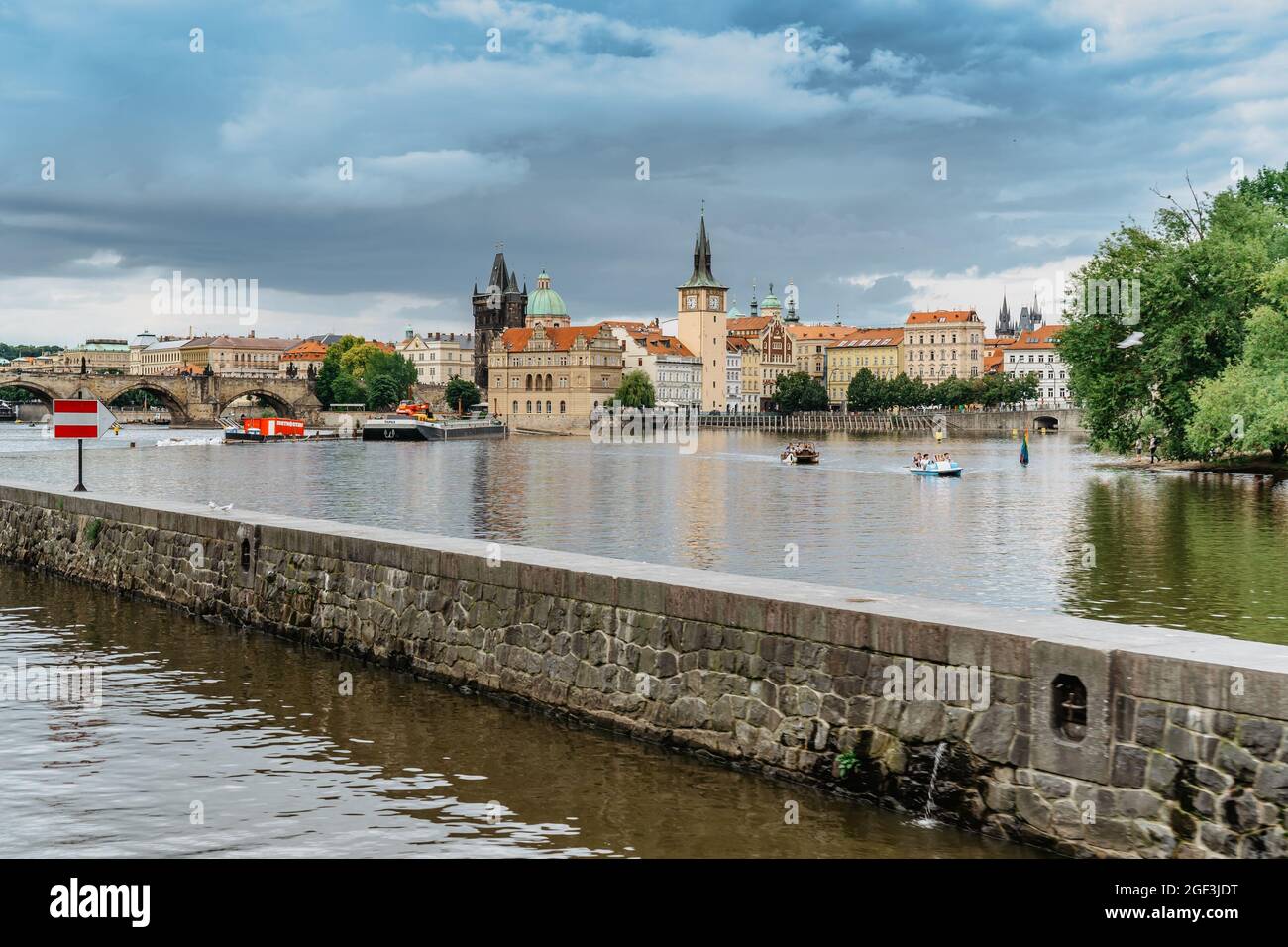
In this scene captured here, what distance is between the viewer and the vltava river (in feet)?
86.4

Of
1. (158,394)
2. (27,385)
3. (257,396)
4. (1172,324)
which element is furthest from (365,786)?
(257,396)

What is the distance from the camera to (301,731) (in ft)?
42.1

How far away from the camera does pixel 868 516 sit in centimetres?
4559

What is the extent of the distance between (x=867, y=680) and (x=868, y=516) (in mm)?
35981

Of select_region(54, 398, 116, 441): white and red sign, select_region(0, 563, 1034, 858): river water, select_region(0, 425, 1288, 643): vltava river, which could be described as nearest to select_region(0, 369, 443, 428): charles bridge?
select_region(0, 425, 1288, 643): vltava river

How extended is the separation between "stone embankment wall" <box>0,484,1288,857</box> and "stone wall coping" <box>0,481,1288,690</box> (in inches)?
0.9

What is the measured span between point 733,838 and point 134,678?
27.5 feet

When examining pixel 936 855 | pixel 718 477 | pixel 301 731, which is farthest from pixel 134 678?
pixel 718 477

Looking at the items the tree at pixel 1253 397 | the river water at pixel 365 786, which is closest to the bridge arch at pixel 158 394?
the tree at pixel 1253 397

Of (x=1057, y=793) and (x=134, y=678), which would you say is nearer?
(x=1057, y=793)

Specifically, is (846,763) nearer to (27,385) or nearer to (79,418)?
(79,418)

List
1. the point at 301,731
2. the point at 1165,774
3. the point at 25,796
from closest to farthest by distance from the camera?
the point at 1165,774
the point at 25,796
the point at 301,731
